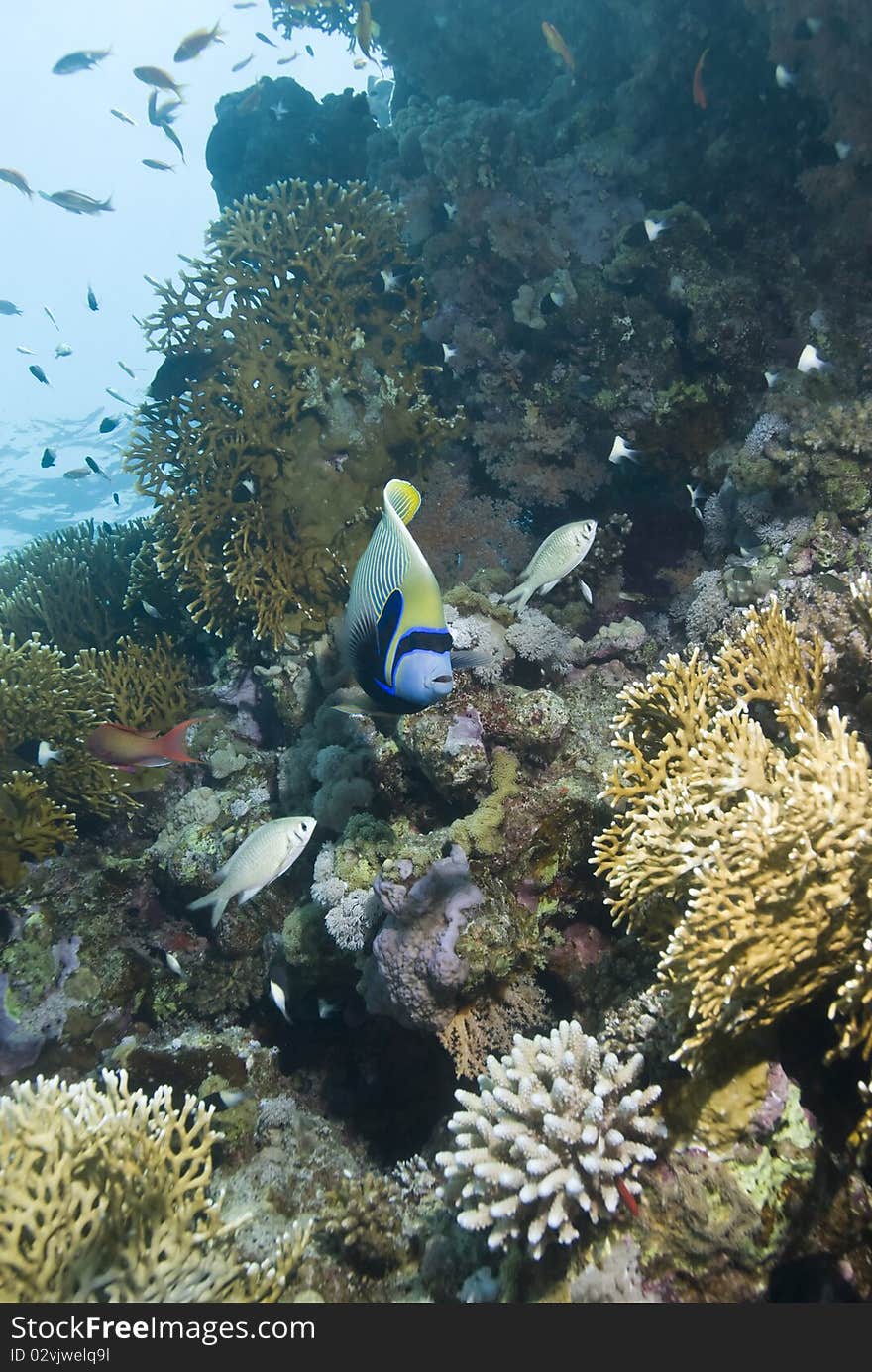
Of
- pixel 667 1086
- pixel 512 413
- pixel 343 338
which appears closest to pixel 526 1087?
pixel 667 1086

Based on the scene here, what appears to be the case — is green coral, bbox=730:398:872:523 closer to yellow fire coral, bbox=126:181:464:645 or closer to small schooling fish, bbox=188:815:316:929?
yellow fire coral, bbox=126:181:464:645

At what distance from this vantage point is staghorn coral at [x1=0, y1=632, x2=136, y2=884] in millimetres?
5297

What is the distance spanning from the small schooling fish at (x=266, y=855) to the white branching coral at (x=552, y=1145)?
1474 millimetres

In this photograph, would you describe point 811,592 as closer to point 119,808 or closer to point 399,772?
point 399,772

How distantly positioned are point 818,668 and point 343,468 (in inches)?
196

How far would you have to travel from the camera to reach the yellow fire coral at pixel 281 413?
20.9ft

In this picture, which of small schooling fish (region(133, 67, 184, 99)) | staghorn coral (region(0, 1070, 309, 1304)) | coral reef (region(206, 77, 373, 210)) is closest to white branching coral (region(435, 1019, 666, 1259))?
staghorn coral (region(0, 1070, 309, 1304))

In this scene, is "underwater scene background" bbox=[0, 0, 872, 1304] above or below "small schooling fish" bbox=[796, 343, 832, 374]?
below

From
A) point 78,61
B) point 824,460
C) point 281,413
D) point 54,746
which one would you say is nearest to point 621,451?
point 824,460

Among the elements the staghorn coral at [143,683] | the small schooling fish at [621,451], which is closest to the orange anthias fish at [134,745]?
the staghorn coral at [143,683]

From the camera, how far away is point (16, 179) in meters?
10.4

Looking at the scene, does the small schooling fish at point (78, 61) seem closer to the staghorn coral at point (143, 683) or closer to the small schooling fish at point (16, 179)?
the small schooling fish at point (16, 179)

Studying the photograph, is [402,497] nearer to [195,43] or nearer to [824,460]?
[824,460]

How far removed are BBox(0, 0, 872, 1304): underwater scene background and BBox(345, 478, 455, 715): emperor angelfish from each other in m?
0.01
